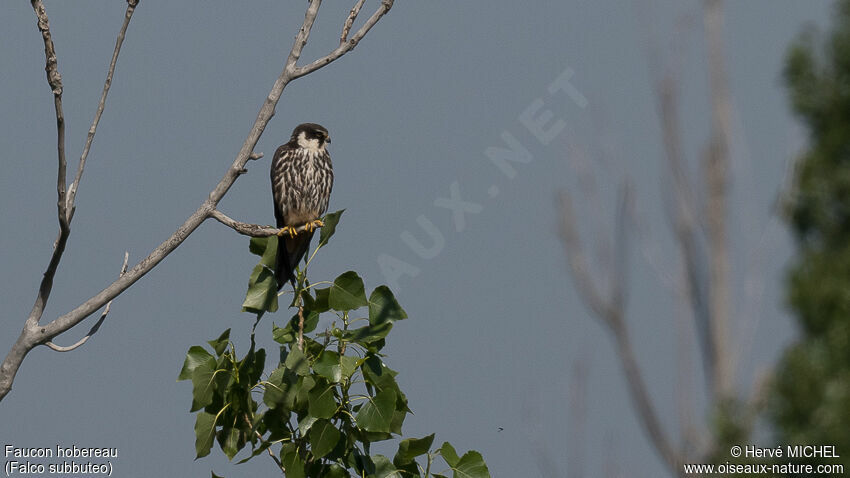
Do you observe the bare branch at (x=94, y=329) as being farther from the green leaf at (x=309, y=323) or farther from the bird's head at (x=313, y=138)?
the bird's head at (x=313, y=138)

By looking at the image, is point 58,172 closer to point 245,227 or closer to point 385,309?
point 245,227

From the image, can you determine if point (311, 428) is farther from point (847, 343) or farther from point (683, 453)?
point (847, 343)

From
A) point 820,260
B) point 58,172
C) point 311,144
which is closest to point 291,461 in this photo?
point 58,172

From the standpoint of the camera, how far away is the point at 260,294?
11.9 ft

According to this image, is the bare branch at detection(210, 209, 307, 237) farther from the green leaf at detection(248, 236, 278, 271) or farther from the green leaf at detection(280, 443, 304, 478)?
the green leaf at detection(280, 443, 304, 478)

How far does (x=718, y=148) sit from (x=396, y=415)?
4117mm

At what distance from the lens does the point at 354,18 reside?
12.3 ft

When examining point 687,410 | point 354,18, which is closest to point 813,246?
point 687,410

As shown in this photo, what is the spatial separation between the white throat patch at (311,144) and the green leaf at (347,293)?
9.25 ft

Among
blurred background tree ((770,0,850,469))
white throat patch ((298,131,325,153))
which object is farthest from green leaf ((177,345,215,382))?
blurred background tree ((770,0,850,469))

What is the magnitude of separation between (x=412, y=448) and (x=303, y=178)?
3.00 m

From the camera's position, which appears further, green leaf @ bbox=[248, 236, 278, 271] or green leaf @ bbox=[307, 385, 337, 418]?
green leaf @ bbox=[248, 236, 278, 271]

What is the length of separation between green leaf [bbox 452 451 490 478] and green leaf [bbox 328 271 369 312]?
26.1 inches

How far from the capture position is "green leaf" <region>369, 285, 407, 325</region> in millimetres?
3410
